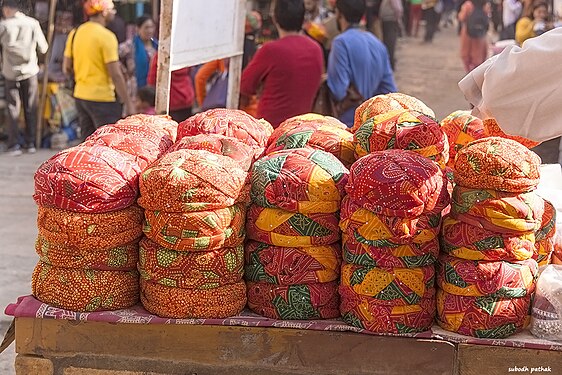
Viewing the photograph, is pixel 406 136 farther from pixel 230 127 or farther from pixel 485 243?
pixel 230 127

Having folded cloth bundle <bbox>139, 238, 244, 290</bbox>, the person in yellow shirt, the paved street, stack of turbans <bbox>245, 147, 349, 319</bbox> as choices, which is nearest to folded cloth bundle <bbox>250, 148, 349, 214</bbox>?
stack of turbans <bbox>245, 147, 349, 319</bbox>

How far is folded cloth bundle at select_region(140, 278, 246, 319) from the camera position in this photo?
9.13ft

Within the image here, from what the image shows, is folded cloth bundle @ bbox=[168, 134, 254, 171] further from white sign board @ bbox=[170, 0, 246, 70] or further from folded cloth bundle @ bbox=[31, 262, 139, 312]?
white sign board @ bbox=[170, 0, 246, 70]

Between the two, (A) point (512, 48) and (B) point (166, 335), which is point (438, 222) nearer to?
(A) point (512, 48)

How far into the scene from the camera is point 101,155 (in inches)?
111

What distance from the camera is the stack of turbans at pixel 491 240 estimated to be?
2.67 metres

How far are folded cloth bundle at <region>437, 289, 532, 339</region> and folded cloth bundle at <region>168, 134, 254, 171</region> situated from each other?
2.74ft

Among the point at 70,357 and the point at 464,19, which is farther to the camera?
the point at 464,19

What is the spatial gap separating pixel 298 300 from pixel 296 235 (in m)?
0.22

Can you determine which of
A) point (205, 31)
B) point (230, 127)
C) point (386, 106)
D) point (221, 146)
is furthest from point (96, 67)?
point (221, 146)

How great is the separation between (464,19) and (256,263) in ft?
35.6

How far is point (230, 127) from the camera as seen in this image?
127 inches

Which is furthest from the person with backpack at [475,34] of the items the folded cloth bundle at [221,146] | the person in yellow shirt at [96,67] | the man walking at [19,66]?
the folded cloth bundle at [221,146]

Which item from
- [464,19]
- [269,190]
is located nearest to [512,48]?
[269,190]
